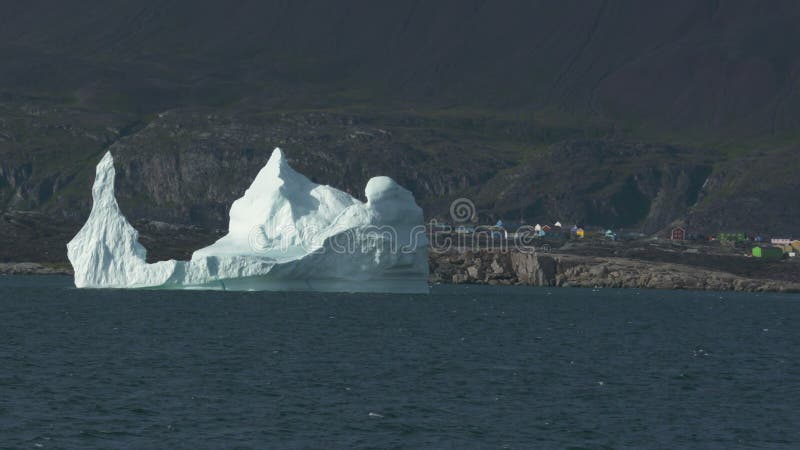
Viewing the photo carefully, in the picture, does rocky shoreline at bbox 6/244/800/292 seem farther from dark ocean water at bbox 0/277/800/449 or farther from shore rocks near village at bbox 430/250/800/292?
dark ocean water at bbox 0/277/800/449

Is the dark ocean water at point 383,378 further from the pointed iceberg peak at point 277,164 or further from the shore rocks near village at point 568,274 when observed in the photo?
the shore rocks near village at point 568,274

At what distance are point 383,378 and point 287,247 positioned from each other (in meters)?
40.1

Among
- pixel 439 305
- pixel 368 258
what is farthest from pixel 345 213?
pixel 439 305

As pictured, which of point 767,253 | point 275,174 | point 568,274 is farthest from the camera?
point 767,253

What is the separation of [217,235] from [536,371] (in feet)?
457

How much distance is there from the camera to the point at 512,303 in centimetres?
10638

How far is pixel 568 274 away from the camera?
152m

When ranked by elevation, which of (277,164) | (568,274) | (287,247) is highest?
(277,164)

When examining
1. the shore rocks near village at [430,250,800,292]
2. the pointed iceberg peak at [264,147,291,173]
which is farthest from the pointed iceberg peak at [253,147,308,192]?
the shore rocks near village at [430,250,800,292]

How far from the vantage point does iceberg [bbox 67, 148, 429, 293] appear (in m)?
90.1

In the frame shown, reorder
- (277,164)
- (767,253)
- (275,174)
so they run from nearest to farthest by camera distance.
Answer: (275,174)
(277,164)
(767,253)

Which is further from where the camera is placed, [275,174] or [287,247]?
[275,174]

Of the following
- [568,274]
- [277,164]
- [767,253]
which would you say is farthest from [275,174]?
[767,253]

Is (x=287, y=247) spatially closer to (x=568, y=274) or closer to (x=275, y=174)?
(x=275, y=174)
